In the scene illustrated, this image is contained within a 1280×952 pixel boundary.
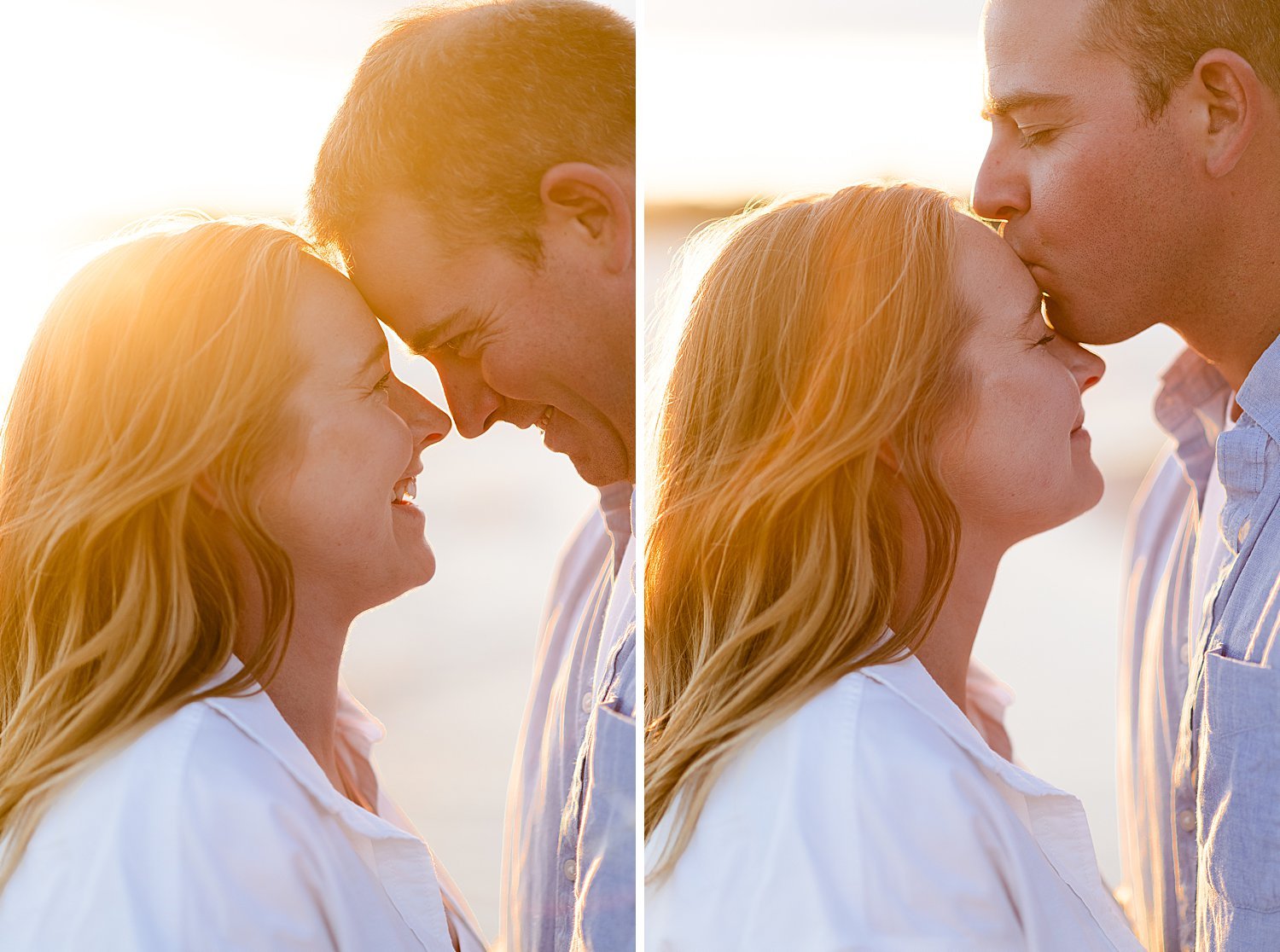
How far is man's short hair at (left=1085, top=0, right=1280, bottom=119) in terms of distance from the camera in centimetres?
159

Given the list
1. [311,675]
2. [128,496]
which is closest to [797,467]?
[311,675]

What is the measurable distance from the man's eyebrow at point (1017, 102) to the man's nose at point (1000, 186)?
0.09 feet

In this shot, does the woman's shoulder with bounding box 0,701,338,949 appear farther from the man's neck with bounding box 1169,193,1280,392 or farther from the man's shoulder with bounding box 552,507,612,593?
the man's neck with bounding box 1169,193,1280,392

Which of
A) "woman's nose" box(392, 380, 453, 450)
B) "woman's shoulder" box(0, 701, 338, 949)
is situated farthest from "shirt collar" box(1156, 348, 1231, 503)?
"woman's shoulder" box(0, 701, 338, 949)

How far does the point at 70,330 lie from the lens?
149 cm

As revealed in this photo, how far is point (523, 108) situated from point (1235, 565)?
1021 mm

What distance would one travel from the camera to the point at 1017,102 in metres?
1.63

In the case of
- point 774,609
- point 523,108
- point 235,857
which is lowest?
point 235,857

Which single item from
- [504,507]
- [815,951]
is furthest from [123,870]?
[815,951]

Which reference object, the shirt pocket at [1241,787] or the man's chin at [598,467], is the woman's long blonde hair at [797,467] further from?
the shirt pocket at [1241,787]

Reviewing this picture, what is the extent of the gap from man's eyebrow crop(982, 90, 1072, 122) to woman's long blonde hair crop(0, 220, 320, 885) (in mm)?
918

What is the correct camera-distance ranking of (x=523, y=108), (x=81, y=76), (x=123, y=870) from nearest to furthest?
(x=123, y=870)
(x=81, y=76)
(x=523, y=108)

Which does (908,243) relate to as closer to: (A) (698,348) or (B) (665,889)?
(A) (698,348)

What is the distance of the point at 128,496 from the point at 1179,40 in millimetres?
1335
